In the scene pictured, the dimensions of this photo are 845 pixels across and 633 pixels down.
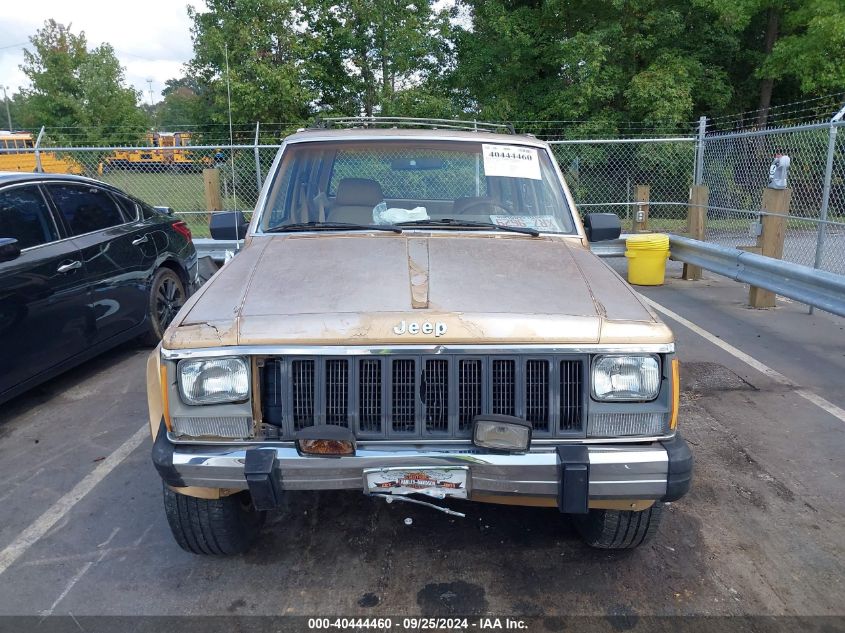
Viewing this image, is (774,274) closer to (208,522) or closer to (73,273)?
(208,522)

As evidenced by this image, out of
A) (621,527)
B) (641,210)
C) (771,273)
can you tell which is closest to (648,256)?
(641,210)

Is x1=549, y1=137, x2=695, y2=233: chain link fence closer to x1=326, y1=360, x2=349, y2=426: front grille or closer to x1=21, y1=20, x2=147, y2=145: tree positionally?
x1=326, y1=360, x2=349, y2=426: front grille

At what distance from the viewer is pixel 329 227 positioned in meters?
3.81

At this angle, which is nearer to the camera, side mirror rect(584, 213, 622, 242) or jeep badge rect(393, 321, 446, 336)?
jeep badge rect(393, 321, 446, 336)

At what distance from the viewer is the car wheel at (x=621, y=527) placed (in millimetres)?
3041

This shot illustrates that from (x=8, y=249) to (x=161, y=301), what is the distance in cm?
210

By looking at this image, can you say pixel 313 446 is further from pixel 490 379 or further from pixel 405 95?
pixel 405 95

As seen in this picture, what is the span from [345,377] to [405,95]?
753 inches

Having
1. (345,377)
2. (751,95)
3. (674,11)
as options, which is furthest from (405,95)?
(345,377)

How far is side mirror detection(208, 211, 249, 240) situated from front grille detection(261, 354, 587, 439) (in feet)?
5.86

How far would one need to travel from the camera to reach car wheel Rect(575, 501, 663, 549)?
304cm

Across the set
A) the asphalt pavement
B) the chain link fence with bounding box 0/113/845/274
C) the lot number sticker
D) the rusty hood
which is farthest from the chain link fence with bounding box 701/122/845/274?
the rusty hood

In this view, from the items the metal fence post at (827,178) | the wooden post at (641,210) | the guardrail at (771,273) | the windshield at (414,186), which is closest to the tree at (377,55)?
the wooden post at (641,210)

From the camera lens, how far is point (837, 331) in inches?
289
